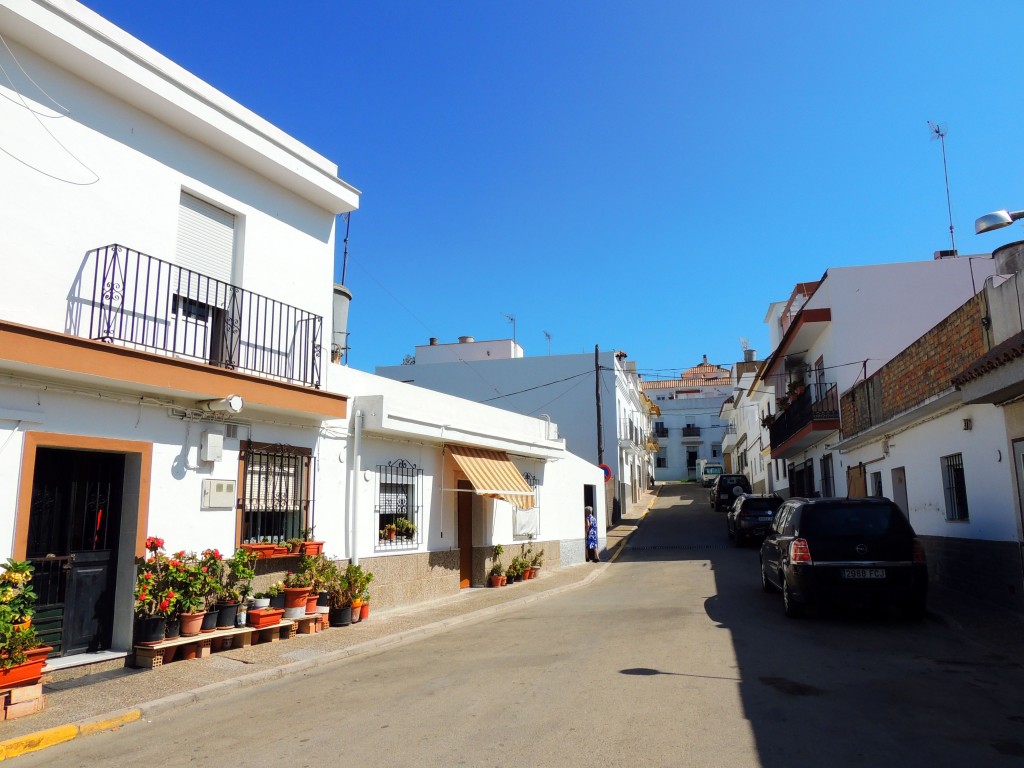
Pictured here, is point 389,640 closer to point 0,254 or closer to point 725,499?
point 0,254

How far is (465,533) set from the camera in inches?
643

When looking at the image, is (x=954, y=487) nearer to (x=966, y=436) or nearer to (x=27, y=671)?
(x=966, y=436)

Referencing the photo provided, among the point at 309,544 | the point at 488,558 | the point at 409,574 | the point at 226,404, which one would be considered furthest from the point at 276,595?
the point at 488,558

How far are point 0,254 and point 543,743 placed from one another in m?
7.12

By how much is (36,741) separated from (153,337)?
15.5 feet

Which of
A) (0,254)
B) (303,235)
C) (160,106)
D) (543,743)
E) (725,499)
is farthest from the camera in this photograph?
(725,499)

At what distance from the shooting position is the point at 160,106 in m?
9.45

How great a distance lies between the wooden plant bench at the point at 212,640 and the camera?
27.8ft

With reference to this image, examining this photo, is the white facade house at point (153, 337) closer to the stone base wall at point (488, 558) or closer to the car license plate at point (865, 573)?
the stone base wall at point (488, 558)

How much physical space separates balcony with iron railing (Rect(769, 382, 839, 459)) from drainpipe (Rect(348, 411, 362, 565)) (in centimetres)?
1567

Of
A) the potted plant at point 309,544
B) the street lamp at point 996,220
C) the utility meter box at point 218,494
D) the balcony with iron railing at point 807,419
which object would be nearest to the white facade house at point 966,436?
Answer: the street lamp at point 996,220

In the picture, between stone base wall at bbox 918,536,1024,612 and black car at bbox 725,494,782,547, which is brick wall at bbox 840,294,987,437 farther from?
black car at bbox 725,494,782,547

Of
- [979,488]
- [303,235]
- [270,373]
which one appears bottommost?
[979,488]

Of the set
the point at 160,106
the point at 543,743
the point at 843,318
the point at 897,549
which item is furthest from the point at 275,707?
the point at 843,318
